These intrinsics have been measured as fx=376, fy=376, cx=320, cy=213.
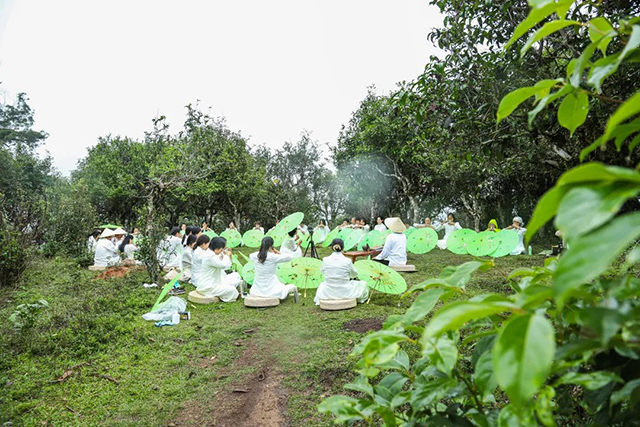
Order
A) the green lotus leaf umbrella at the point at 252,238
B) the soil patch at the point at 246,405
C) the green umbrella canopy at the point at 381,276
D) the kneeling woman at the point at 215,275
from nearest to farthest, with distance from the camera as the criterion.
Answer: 1. the soil patch at the point at 246,405
2. the green umbrella canopy at the point at 381,276
3. the kneeling woman at the point at 215,275
4. the green lotus leaf umbrella at the point at 252,238

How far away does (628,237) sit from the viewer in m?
0.40

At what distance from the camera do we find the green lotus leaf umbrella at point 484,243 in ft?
33.5

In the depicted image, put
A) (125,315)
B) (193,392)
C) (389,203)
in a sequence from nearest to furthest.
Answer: (193,392), (125,315), (389,203)

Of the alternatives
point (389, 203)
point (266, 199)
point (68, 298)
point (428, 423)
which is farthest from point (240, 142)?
point (428, 423)

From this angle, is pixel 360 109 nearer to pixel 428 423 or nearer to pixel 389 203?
pixel 389 203

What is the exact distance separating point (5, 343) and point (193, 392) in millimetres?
2766

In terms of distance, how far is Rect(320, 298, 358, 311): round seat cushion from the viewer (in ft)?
21.3

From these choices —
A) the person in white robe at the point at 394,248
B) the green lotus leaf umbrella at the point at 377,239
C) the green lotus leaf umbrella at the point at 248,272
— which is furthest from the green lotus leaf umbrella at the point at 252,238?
the green lotus leaf umbrella at the point at 248,272

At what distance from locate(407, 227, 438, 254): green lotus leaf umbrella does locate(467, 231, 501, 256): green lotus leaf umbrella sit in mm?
1139

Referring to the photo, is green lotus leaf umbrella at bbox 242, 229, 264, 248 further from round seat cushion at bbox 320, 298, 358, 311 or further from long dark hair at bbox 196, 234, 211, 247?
round seat cushion at bbox 320, 298, 358, 311

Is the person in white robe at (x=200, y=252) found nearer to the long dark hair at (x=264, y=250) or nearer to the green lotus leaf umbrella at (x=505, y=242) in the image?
the long dark hair at (x=264, y=250)

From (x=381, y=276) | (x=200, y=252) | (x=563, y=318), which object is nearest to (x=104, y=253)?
(x=200, y=252)

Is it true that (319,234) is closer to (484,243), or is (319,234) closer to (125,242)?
(484,243)

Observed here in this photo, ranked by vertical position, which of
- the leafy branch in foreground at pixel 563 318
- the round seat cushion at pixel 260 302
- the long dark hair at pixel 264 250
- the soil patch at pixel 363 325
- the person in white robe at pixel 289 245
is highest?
the leafy branch in foreground at pixel 563 318
